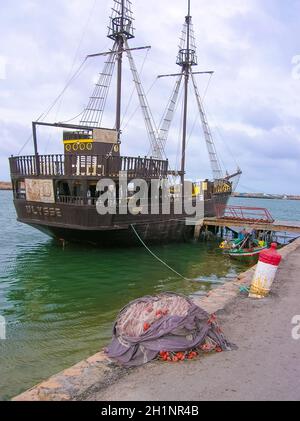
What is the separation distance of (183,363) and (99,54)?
69.7ft

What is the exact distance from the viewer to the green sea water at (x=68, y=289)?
766cm

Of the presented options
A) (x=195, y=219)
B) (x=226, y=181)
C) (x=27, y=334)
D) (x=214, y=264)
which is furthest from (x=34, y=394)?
(x=226, y=181)

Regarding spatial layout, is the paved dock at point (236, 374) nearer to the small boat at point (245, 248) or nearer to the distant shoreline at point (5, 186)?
the small boat at point (245, 248)

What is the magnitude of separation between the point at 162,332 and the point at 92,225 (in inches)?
526

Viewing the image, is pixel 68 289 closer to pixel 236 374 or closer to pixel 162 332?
pixel 162 332

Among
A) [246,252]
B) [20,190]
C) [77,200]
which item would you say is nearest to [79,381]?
[77,200]

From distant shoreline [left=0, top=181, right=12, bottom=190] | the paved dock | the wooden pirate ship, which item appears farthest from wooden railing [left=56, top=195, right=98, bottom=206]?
distant shoreline [left=0, top=181, right=12, bottom=190]

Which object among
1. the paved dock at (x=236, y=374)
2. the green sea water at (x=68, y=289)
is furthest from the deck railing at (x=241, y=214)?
the paved dock at (x=236, y=374)

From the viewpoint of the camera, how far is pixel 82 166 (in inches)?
716

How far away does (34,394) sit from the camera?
175 inches

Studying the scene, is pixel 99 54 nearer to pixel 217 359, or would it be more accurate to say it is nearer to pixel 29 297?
pixel 29 297

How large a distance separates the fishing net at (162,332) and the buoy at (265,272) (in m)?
2.82

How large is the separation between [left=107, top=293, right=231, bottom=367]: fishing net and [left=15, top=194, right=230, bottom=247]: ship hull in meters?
12.6

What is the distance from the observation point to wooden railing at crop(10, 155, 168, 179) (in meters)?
18.2
